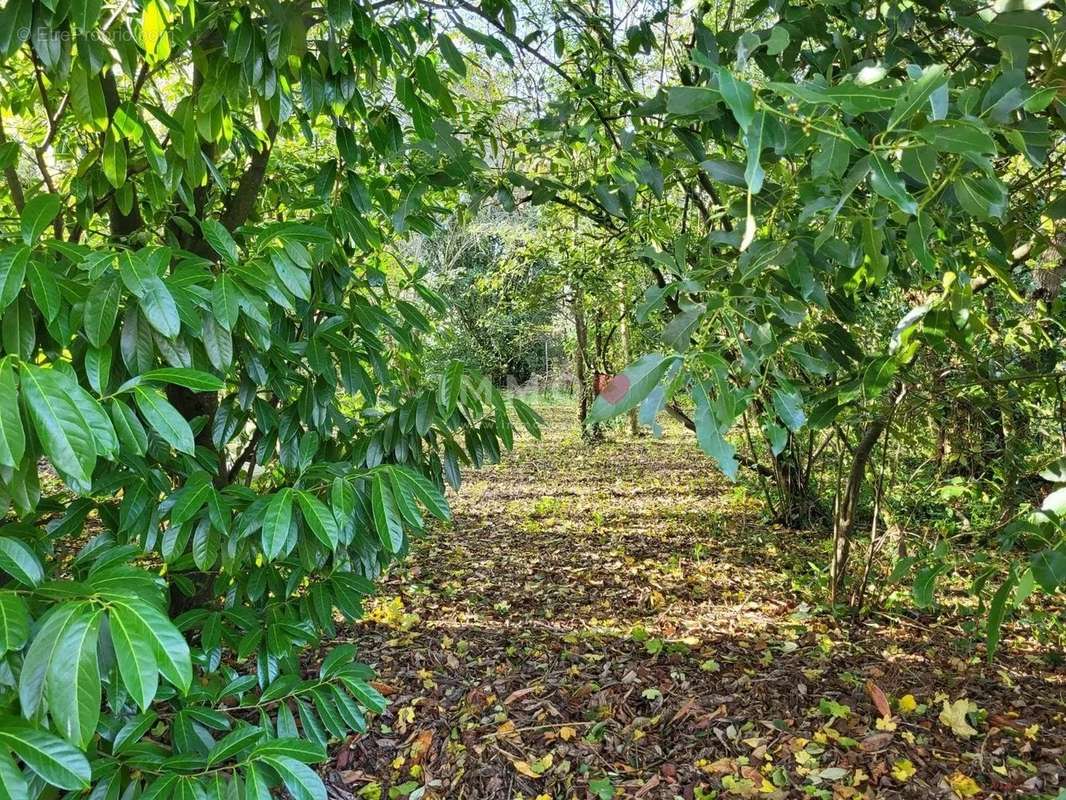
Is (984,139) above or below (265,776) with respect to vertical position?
above

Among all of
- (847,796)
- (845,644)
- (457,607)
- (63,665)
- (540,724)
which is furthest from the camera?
(457,607)

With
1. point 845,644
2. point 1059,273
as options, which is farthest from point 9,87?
point 1059,273

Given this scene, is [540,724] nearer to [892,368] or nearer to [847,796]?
[847,796]

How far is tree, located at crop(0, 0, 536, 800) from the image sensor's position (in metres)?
0.85

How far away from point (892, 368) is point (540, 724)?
5.30ft

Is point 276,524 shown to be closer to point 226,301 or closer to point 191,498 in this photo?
point 191,498

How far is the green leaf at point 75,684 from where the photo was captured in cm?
79

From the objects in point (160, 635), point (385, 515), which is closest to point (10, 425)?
point (160, 635)

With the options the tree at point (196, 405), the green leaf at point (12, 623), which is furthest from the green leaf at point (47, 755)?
the green leaf at point (12, 623)

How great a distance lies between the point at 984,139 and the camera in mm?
704

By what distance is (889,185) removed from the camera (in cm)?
76

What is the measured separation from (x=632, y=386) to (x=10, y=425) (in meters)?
0.76

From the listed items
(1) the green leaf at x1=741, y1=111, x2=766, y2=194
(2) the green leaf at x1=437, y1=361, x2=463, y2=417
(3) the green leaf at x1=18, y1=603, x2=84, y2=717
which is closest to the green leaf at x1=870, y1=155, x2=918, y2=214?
(1) the green leaf at x1=741, y1=111, x2=766, y2=194

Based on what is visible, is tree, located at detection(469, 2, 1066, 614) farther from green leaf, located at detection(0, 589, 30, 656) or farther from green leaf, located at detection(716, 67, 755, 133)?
green leaf, located at detection(0, 589, 30, 656)
